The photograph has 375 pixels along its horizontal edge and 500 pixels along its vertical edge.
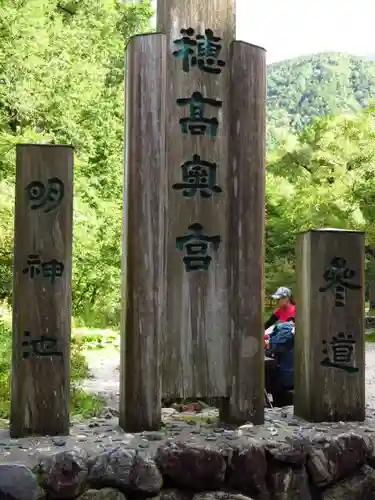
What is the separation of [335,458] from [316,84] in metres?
112

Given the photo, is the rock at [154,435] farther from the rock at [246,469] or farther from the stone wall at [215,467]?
the rock at [246,469]

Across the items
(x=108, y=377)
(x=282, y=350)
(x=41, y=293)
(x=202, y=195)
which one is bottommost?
(x=108, y=377)

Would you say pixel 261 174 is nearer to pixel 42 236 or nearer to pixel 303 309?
pixel 303 309

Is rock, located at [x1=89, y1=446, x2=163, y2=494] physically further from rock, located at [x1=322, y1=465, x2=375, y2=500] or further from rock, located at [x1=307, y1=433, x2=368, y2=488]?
rock, located at [x1=322, y1=465, x2=375, y2=500]

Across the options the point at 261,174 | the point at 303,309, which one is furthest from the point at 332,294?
the point at 261,174

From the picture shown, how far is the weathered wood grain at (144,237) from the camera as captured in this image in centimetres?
433

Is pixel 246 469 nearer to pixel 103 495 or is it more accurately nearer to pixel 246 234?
pixel 103 495

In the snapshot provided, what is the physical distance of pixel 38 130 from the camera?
1209 cm

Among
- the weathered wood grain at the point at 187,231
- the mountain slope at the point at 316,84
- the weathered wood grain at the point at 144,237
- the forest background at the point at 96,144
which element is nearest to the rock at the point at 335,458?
the weathered wood grain at the point at 187,231

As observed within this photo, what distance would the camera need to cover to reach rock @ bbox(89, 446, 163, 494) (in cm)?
379

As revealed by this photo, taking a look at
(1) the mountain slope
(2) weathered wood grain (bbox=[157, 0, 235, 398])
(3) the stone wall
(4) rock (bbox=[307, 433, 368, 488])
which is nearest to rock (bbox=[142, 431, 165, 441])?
(3) the stone wall

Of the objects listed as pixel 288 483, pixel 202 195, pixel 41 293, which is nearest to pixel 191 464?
pixel 288 483

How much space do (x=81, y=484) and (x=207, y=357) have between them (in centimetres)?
131

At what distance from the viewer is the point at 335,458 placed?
Result: 4266 mm
